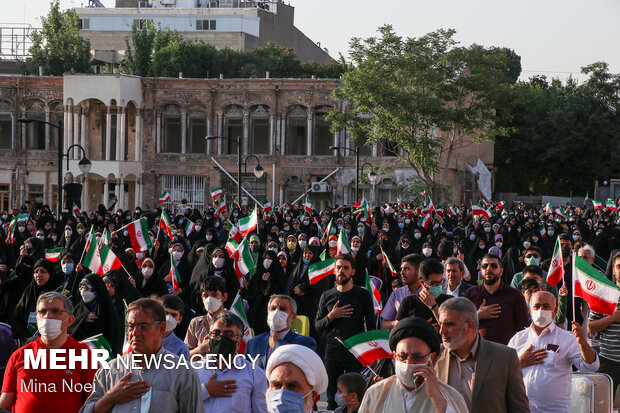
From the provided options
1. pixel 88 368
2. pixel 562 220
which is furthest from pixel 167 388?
pixel 562 220

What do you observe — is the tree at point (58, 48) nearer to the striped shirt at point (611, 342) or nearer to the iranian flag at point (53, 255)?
the iranian flag at point (53, 255)

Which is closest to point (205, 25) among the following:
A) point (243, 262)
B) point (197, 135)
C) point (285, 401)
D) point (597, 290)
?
point (197, 135)

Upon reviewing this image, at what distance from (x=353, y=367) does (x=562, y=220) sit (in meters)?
18.4

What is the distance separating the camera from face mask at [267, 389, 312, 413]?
4363 mm

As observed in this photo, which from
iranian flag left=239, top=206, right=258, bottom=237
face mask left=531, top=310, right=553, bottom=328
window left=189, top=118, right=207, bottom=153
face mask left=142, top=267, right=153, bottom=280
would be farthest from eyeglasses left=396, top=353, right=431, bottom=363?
window left=189, top=118, right=207, bottom=153

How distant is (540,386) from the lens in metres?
6.03

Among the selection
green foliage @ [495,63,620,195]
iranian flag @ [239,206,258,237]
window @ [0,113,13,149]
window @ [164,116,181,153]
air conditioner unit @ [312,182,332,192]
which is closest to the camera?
iranian flag @ [239,206,258,237]

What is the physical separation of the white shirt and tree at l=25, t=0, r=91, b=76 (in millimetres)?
54804

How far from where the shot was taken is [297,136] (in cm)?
4919

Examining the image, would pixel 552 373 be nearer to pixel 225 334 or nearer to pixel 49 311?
pixel 225 334

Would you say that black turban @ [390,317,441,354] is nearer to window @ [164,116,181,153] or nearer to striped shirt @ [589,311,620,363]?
striped shirt @ [589,311,620,363]

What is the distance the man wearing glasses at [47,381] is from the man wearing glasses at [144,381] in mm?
1002

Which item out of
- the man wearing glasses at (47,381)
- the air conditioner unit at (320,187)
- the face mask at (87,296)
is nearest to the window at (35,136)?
the air conditioner unit at (320,187)

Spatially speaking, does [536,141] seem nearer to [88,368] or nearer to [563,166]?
[563,166]
